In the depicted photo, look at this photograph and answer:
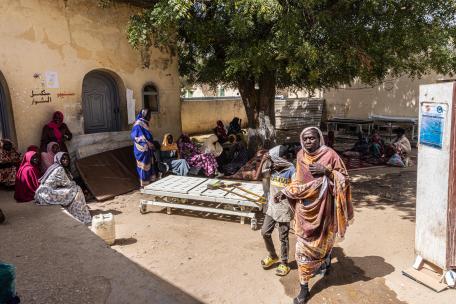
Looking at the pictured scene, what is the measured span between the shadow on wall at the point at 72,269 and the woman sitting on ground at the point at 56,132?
8.23 feet

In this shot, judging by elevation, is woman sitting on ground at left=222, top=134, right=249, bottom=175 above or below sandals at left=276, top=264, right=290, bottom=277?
above

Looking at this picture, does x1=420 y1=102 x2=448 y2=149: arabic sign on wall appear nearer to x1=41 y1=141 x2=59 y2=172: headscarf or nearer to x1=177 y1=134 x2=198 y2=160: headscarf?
x1=177 y1=134 x2=198 y2=160: headscarf

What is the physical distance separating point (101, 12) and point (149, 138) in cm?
312

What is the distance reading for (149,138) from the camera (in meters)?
7.92

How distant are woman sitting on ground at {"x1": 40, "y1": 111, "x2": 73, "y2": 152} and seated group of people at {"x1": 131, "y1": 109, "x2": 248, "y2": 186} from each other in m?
1.40

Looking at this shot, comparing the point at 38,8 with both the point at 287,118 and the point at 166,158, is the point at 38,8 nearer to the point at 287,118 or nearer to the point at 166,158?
the point at 166,158

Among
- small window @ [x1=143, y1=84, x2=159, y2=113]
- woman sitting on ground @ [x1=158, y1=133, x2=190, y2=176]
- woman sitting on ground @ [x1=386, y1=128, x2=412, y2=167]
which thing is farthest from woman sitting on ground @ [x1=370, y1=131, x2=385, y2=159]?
small window @ [x1=143, y1=84, x2=159, y2=113]

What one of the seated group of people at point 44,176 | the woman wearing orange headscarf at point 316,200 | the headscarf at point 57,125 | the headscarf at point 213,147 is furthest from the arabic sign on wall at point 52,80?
the woman wearing orange headscarf at point 316,200

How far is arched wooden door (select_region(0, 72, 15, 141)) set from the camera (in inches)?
271

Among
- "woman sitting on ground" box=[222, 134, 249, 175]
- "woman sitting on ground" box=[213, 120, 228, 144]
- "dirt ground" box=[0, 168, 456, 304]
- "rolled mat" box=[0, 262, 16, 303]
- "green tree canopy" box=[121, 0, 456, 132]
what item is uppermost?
"green tree canopy" box=[121, 0, 456, 132]

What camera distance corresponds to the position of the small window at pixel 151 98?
31.0 ft

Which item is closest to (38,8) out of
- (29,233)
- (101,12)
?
(101,12)

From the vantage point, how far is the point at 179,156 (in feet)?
29.1

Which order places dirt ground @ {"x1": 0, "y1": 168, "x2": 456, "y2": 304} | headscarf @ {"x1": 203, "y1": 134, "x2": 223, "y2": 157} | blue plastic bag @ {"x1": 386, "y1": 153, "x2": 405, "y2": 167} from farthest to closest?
blue plastic bag @ {"x1": 386, "y1": 153, "x2": 405, "y2": 167} < headscarf @ {"x1": 203, "y1": 134, "x2": 223, "y2": 157} < dirt ground @ {"x1": 0, "y1": 168, "x2": 456, "y2": 304}
